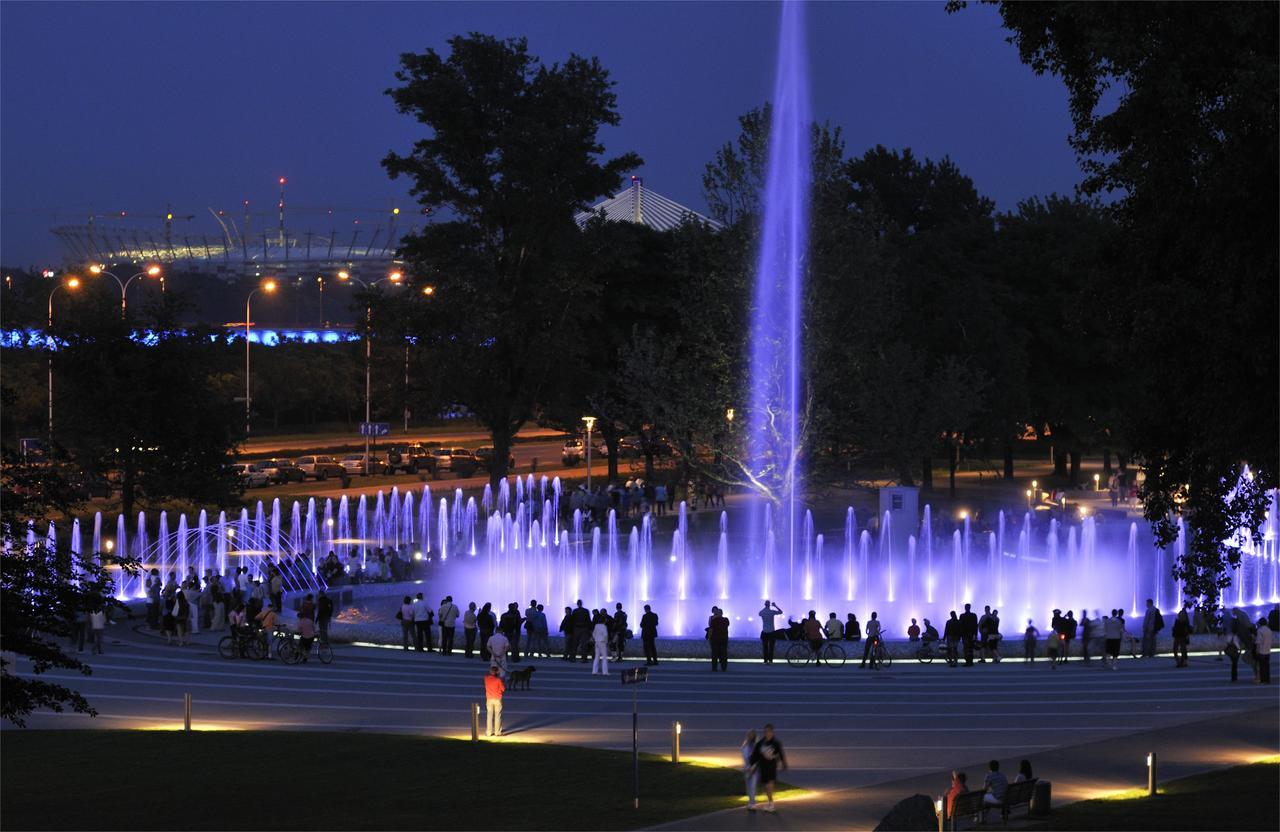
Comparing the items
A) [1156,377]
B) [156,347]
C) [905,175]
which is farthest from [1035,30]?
[905,175]

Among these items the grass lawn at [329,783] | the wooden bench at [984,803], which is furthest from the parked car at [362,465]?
the wooden bench at [984,803]

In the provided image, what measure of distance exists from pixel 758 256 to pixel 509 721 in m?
27.2

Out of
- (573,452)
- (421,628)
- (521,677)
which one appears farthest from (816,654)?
(573,452)

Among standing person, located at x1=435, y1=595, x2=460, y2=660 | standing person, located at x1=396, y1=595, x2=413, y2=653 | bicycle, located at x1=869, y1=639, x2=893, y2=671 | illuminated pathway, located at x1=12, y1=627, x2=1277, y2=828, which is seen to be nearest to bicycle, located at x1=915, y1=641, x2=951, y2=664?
illuminated pathway, located at x1=12, y1=627, x2=1277, y2=828

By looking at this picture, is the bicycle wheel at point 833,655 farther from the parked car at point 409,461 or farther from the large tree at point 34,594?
the parked car at point 409,461

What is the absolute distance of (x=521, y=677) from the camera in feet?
102

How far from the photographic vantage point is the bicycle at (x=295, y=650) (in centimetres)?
3475

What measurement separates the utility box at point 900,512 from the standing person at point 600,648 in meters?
18.7

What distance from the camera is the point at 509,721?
90.1ft

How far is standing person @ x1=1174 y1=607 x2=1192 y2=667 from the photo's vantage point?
113ft

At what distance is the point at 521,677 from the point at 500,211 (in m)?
39.5

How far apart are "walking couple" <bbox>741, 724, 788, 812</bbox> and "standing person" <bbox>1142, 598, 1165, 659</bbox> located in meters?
17.7

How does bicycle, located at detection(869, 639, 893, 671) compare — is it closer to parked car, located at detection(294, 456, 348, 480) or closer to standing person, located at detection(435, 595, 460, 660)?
standing person, located at detection(435, 595, 460, 660)

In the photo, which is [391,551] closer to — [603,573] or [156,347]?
[603,573]
